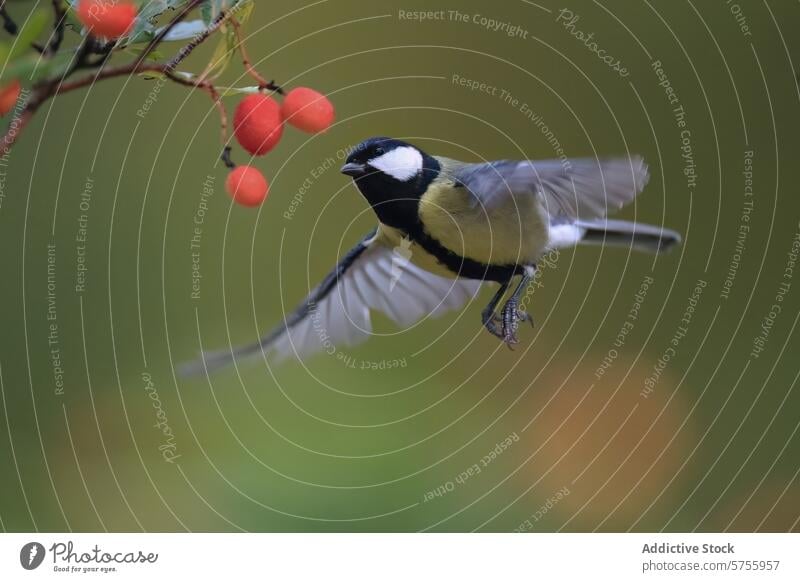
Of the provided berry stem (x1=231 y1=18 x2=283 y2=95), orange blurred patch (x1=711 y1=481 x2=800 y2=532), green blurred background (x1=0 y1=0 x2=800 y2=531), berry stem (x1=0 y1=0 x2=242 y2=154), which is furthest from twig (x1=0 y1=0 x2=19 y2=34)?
orange blurred patch (x1=711 y1=481 x2=800 y2=532)

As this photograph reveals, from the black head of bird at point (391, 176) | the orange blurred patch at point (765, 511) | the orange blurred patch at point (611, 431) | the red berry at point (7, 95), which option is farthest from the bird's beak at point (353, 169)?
the orange blurred patch at point (765, 511)

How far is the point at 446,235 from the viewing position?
2.86ft

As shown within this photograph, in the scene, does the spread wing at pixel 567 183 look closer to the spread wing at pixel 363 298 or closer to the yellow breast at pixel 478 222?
the yellow breast at pixel 478 222

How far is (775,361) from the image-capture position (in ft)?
4.03

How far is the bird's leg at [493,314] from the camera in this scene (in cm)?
94

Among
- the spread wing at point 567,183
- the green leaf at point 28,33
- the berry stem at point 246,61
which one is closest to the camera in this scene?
the green leaf at point 28,33

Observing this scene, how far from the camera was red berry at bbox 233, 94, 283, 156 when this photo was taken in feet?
2.17

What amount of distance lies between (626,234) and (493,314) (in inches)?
7.5

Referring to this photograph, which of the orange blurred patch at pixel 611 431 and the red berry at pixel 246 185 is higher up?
the red berry at pixel 246 185

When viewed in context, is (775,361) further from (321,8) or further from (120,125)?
(120,125)

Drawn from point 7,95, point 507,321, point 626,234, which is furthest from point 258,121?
point 626,234
